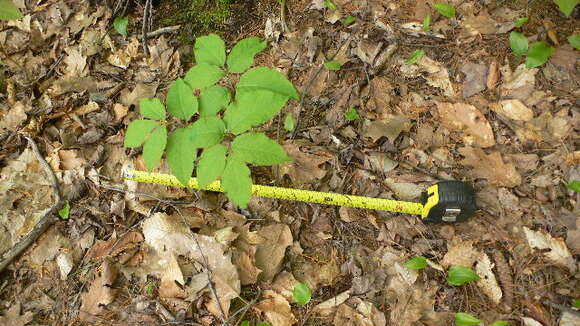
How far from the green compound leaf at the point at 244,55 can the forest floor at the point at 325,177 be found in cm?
72

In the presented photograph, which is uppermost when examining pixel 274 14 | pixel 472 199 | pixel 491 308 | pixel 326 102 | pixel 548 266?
pixel 274 14

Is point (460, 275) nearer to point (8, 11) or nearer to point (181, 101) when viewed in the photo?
point (181, 101)

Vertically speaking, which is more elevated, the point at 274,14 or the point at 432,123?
the point at 274,14

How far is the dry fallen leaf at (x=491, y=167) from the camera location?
245 centimetres

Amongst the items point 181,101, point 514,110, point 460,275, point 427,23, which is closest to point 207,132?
Result: point 181,101

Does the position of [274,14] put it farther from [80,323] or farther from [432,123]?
[80,323]

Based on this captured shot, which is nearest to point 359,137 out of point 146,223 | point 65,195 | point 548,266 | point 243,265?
point 243,265

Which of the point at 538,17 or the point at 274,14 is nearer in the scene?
Result: the point at 538,17

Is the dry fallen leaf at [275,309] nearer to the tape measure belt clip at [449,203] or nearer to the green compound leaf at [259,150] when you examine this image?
the green compound leaf at [259,150]

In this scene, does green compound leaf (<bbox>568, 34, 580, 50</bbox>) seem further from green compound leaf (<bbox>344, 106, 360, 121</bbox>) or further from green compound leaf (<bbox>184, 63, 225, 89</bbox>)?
Result: green compound leaf (<bbox>184, 63, 225, 89</bbox>)

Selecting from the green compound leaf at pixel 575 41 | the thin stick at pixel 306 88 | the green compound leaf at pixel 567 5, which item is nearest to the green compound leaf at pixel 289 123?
the thin stick at pixel 306 88

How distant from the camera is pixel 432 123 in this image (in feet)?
8.95

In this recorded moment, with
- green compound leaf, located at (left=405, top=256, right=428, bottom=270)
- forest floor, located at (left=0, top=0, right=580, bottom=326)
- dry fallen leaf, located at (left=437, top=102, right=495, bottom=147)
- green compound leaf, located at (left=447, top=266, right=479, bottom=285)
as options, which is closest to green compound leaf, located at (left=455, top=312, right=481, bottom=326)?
forest floor, located at (left=0, top=0, right=580, bottom=326)

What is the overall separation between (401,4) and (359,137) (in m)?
A: 1.26
